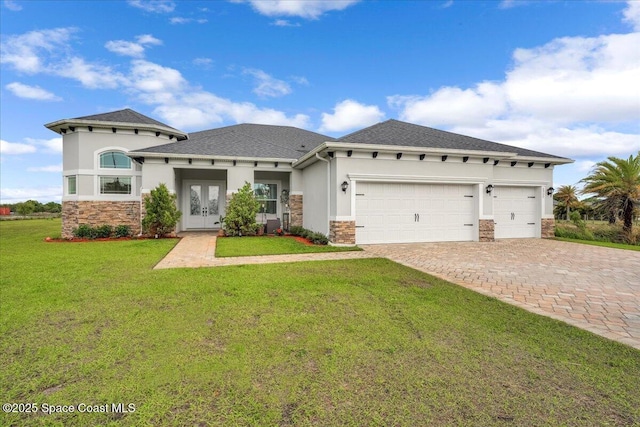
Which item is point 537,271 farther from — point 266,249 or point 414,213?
point 266,249

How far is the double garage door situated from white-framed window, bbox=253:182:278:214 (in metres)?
6.43

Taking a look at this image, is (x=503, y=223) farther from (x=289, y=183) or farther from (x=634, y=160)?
(x=289, y=183)

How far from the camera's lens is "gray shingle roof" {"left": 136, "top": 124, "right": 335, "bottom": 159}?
43.6 feet

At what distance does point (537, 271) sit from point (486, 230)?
5.36 metres

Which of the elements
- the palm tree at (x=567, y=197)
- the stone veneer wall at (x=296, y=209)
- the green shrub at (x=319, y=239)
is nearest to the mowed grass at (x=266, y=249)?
the green shrub at (x=319, y=239)

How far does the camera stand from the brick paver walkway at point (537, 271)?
4.03 metres

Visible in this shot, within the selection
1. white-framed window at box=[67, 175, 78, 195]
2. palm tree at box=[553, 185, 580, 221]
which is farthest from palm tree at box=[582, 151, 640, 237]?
white-framed window at box=[67, 175, 78, 195]

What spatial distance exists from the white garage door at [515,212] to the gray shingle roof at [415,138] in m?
1.69

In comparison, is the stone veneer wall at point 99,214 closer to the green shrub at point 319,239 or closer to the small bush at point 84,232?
the small bush at point 84,232

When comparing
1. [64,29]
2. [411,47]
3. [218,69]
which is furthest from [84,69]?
[411,47]

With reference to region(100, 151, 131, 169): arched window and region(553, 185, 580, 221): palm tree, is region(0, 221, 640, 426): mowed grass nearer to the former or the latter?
region(100, 151, 131, 169): arched window

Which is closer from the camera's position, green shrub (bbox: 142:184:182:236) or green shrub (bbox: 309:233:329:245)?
green shrub (bbox: 309:233:329:245)

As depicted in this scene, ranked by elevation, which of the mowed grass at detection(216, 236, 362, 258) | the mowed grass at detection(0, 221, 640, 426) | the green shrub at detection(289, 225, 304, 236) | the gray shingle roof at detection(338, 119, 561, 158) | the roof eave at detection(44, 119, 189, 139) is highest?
the roof eave at detection(44, 119, 189, 139)

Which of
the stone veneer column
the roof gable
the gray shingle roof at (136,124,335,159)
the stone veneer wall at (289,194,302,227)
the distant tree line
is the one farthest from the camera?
the distant tree line
